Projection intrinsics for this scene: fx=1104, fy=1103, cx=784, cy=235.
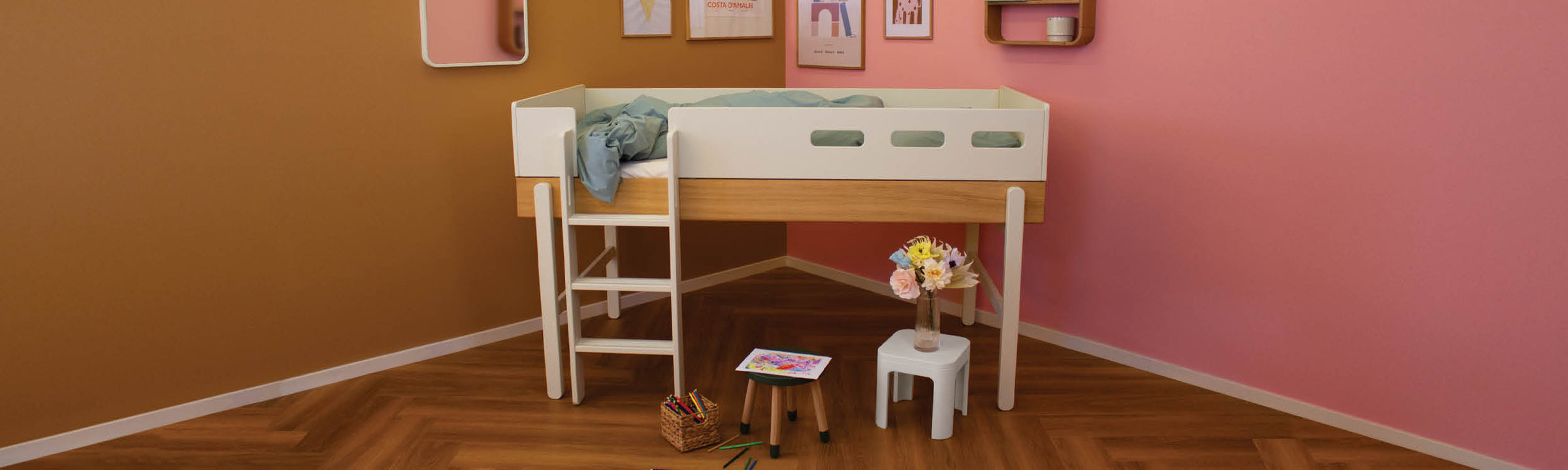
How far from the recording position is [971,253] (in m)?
3.91

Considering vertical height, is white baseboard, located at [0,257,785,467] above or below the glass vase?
below

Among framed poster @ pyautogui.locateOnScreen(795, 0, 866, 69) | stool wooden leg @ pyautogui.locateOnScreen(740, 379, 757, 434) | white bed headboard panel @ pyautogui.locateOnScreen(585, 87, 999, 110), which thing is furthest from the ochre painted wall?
stool wooden leg @ pyautogui.locateOnScreen(740, 379, 757, 434)

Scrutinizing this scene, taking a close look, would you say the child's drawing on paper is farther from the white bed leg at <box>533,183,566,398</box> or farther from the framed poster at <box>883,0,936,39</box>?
the framed poster at <box>883,0,936,39</box>

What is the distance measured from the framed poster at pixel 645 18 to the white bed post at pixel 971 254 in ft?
4.43

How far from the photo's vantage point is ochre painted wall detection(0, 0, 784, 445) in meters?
2.82

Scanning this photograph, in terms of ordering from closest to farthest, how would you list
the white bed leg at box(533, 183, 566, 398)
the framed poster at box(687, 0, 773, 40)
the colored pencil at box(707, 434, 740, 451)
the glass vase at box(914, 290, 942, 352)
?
the colored pencil at box(707, 434, 740, 451), the glass vase at box(914, 290, 942, 352), the white bed leg at box(533, 183, 566, 398), the framed poster at box(687, 0, 773, 40)

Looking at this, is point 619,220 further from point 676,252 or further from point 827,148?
point 827,148

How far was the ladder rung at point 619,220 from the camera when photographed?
309 cm

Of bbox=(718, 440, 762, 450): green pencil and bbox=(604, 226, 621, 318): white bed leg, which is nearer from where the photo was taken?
bbox=(718, 440, 762, 450): green pencil

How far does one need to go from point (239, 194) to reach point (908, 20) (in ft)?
7.59

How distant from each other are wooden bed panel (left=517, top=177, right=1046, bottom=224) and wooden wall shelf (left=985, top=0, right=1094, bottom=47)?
601mm

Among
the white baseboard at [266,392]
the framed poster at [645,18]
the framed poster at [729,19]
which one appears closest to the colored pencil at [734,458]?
the white baseboard at [266,392]

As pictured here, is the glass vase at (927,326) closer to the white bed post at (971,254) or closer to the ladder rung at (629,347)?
the ladder rung at (629,347)

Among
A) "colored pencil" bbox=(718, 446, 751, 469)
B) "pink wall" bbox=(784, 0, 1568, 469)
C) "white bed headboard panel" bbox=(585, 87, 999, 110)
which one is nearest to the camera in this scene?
"pink wall" bbox=(784, 0, 1568, 469)
